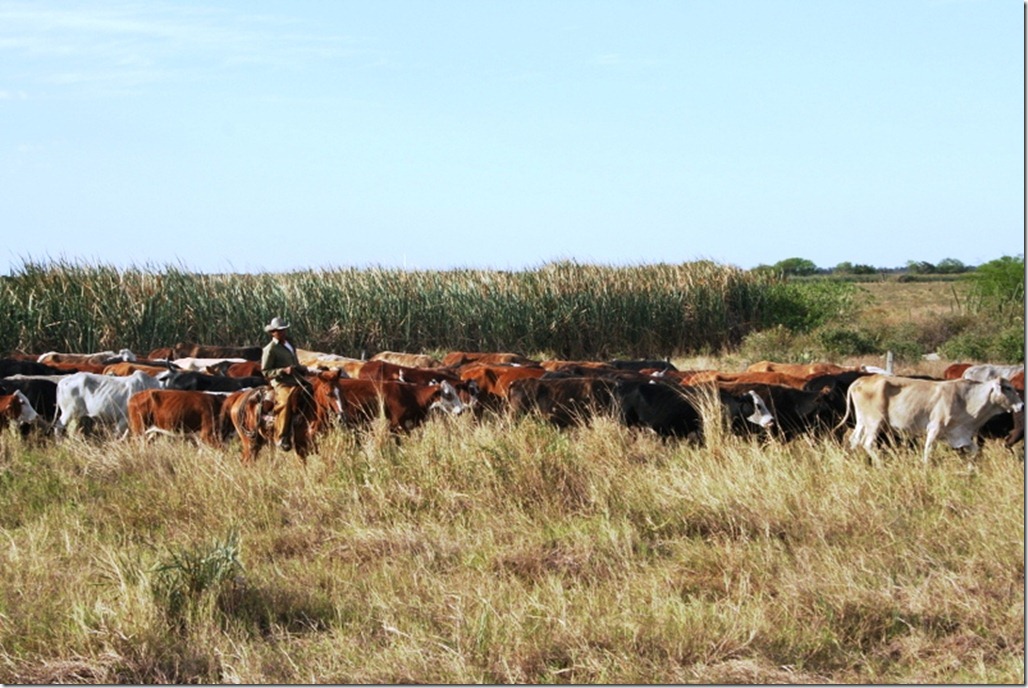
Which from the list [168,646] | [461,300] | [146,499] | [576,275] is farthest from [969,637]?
[576,275]

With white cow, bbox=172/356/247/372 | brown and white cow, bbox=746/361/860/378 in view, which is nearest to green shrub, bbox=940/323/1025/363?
brown and white cow, bbox=746/361/860/378

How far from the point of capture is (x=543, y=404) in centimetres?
1445

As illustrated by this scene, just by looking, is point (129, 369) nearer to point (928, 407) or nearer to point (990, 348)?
point (928, 407)

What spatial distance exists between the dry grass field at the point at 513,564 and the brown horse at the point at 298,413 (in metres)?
0.87

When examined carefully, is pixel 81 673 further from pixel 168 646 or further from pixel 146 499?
pixel 146 499

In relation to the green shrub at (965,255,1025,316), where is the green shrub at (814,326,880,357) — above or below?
below

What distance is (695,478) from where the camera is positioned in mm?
9969

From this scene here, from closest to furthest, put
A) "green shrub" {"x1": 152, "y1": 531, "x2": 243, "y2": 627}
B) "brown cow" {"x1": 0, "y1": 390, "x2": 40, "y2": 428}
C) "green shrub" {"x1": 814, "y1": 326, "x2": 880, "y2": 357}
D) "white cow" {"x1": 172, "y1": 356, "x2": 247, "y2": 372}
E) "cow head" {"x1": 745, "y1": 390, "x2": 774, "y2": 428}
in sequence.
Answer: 1. "green shrub" {"x1": 152, "y1": 531, "x2": 243, "y2": 627}
2. "cow head" {"x1": 745, "y1": 390, "x2": 774, "y2": 428}
3. "brown cow" {"x1": 0, "y1": 390, "x2": 40, "y2": 428}
4. "white cow" {"x1": 172, "y1": 356, "x2": 247, "y2": 372}
5. "green shrub" {"x1": 814, "y1": 326, "x2": 880, "y2": 357}

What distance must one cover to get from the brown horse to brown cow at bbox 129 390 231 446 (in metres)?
0.48

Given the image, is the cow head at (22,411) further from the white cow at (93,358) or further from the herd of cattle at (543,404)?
the white cow at (93,358)

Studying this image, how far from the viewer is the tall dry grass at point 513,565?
6.54 meters

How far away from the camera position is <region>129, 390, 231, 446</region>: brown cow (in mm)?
13438

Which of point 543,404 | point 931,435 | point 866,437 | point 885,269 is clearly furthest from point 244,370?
point 885,269

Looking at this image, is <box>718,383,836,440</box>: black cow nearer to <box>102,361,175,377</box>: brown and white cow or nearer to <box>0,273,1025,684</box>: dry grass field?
<box>0,273,1025,684</box>: dry grass field
